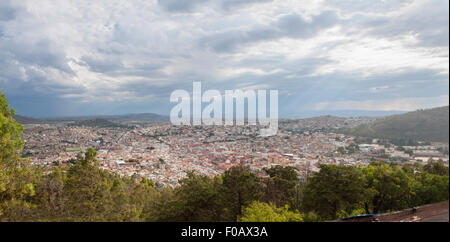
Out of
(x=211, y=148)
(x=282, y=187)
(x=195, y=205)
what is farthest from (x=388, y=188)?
(x=211, y=148)

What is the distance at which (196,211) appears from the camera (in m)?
8.22

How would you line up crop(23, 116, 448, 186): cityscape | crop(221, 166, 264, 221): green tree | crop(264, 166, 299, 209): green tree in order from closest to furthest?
1. crop(221, 166, 264, 221): green tree
2. crop(264, 166, 299, 209): green tree
3. crop(23, 116, 448, 186): cityscape

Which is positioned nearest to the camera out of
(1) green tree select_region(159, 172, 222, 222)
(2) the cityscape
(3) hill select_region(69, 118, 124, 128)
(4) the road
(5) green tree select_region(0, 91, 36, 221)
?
(4) the road

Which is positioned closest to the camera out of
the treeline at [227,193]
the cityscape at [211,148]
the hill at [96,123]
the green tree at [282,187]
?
the treeline at [227,193]

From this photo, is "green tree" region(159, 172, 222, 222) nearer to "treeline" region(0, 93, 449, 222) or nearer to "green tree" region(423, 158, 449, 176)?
"treeline" region(0, 93, 449, 222)

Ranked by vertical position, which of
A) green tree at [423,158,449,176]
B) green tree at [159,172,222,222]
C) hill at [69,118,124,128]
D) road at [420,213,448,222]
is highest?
hill at [69,118,124,128]

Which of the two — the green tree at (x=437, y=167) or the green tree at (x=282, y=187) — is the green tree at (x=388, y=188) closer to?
the green tree at (x=437, y=167)

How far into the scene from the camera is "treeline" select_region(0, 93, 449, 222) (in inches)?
224

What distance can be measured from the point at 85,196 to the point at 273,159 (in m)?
13.9

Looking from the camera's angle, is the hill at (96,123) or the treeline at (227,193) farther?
the hill at (96,123)

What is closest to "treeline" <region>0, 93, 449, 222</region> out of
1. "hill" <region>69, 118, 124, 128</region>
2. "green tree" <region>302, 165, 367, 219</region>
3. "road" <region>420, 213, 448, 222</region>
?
"green tree" <region>302, 165, 367, 219</region>

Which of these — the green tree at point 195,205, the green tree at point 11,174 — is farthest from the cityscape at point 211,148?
the green tree at point 11,174

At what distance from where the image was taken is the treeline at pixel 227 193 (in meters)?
5.69

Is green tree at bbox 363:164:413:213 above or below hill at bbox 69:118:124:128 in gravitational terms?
below
